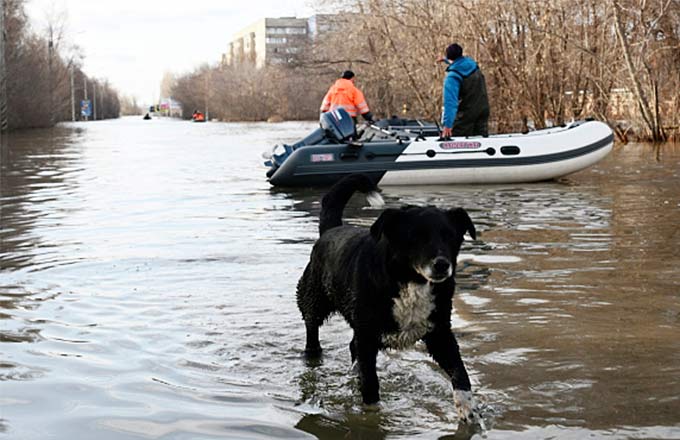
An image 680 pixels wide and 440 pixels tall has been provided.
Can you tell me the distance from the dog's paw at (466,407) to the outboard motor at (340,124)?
1107 cm

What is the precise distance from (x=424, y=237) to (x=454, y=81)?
10.6m

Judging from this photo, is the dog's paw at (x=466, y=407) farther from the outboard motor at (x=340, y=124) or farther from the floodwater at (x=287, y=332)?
the outboard motor at (x=340, y=124)

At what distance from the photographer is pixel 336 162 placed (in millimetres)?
14797

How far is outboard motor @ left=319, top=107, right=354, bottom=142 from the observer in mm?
15055

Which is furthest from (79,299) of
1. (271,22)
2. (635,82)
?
(271,22)

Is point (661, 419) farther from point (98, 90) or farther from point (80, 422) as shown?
point (98, 90)

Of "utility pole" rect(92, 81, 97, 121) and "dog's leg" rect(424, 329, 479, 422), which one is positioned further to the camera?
"utility pole" rect(92, 81, 97, 121)

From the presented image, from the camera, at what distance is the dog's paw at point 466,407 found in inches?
163

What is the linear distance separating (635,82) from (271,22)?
134m

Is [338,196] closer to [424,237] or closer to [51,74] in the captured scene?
[424,237]

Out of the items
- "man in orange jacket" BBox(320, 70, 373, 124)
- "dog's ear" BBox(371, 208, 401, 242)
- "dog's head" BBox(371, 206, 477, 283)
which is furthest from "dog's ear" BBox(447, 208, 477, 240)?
"man in orange jacket" BBox(320, 70, 373, 124)

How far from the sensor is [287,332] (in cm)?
589

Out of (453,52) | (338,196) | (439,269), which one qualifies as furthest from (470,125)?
(439,269)

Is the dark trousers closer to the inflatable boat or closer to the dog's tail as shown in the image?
the inflatable boat
